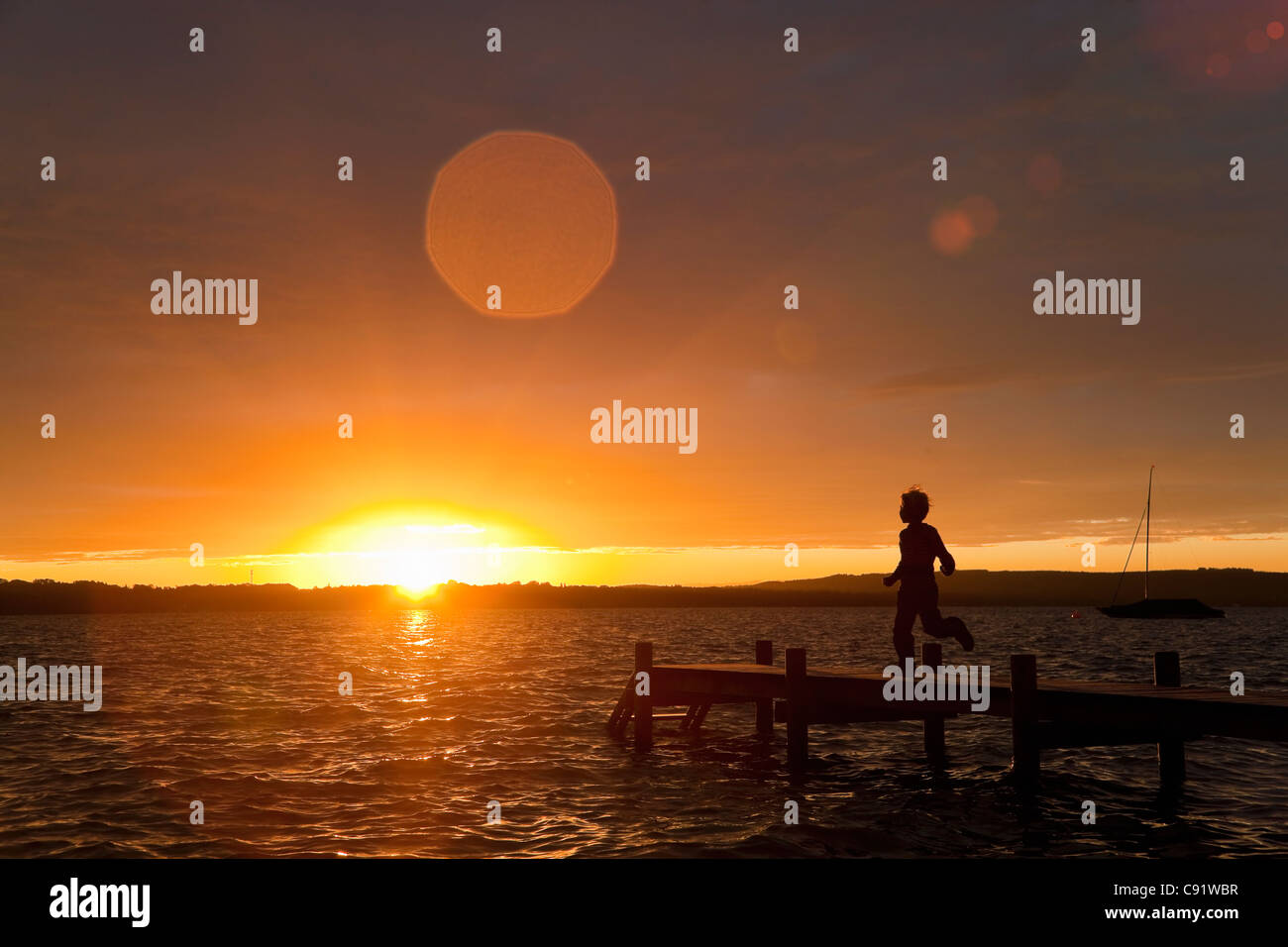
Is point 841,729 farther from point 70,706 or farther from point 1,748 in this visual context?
point 70,706

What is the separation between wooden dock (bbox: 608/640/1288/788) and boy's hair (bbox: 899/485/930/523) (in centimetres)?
279

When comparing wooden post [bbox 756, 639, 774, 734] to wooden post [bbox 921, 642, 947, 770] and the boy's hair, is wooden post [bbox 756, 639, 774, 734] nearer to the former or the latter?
wooden post [bbox 921, 642, 947, 770]

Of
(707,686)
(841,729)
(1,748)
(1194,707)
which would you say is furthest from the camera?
(841,729)

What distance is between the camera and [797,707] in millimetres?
18062

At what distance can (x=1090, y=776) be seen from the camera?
1898 centimetres

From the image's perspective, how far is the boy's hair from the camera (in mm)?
14594
